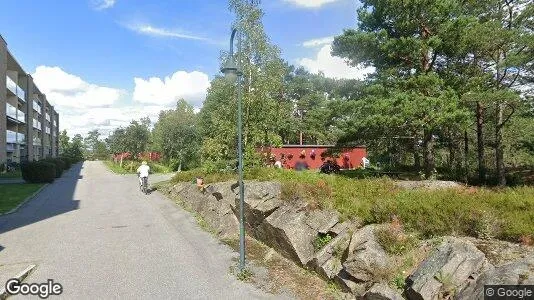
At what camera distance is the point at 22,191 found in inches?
998

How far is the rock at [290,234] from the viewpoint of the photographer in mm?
10500

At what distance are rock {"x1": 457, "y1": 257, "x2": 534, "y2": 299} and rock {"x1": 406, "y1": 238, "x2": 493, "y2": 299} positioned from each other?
1.06ft

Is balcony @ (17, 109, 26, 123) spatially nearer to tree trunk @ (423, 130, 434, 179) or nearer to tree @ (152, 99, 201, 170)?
tree @ (152, 99, 201, 170)

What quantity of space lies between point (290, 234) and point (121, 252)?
516 centimetres

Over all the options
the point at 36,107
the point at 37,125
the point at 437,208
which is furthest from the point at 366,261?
the point at 36,107

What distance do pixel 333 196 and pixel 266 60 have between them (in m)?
9.86

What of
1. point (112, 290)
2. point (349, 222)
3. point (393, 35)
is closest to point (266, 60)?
point (393, 35)

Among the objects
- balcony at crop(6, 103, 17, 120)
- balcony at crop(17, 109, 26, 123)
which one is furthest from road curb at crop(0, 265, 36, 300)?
balcony at crop(17, 109, 26, 123)

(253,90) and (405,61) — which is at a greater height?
(405,61)

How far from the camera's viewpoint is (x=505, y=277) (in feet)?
19.7

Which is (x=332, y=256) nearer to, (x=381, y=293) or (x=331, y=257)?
(x=331, y=257)

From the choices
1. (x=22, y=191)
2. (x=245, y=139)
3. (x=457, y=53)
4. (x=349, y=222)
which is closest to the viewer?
(x=349, y=222)

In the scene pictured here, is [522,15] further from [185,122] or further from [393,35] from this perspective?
[185,122]

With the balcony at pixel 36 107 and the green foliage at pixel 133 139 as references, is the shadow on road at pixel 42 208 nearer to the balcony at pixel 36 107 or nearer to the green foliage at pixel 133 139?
the green foliage at pixel 133 139
